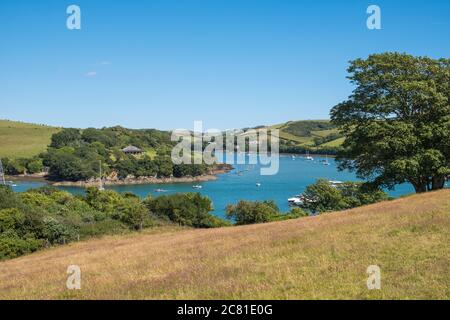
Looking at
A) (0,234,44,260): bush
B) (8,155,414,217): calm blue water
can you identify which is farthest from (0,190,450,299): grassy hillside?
(8,155,414,217): calm blue water

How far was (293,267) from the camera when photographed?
1550 centimetres

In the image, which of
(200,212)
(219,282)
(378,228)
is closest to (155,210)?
(200,212)

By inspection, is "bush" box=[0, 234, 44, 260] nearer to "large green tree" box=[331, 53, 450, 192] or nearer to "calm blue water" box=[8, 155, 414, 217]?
"large green tree" box=[331, 53, 450, 192]

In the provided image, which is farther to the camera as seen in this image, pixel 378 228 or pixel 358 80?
pixel 358 80

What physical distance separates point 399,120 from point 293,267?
982 inches


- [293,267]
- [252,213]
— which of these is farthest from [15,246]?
[293,267]

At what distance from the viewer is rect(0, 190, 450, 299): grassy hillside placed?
12500 mm

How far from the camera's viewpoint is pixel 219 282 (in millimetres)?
14000

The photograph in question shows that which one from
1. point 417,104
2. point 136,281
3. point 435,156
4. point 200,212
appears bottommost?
point 200,212
